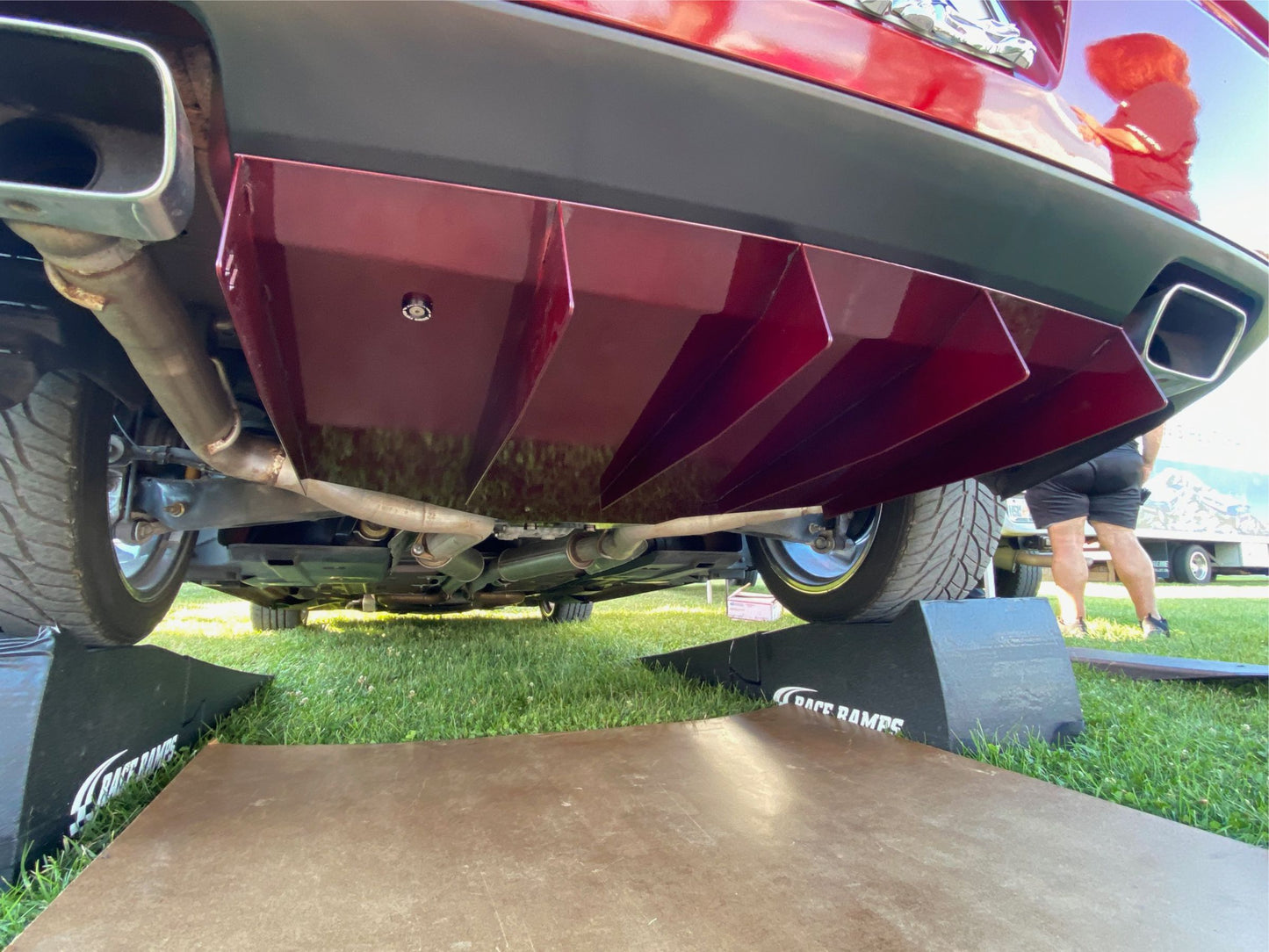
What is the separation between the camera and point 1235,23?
968mm

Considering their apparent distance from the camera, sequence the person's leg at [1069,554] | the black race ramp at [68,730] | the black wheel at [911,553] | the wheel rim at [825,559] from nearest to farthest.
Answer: the black race ramp at [68,730] → the black wheel at [911,553] → the wheel rim at [825,559] → the person's leg at [1069,554]

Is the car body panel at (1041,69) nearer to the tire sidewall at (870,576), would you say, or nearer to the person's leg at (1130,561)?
the tire sidewall at (870,576)

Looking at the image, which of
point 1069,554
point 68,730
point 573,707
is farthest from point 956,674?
point 1069,554

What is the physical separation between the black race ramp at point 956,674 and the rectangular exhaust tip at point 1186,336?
0.63 m

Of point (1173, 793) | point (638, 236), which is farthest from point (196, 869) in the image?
point (1173, 793)

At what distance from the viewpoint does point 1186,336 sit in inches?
43.4

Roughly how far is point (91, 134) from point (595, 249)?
0.47 metres

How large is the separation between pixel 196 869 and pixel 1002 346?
4.11ft

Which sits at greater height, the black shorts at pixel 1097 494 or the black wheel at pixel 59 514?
the black shorts at pixel 1097 494

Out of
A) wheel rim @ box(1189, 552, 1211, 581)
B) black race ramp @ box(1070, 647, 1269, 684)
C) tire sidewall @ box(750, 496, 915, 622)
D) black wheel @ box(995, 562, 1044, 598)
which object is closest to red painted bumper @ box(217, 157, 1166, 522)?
tire sidewall @ box(750, 496, 915, 622)

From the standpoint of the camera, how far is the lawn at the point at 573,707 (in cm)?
119

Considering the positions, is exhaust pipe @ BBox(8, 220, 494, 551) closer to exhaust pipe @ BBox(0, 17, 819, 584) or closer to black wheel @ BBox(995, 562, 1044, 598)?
exhaust pipe @ BBox(0, 17, 819, 584)

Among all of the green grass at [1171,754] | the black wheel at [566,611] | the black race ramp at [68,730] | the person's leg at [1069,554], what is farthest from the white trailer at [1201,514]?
the black race ramp at [68,730]

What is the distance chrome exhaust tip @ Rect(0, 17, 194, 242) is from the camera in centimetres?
53
